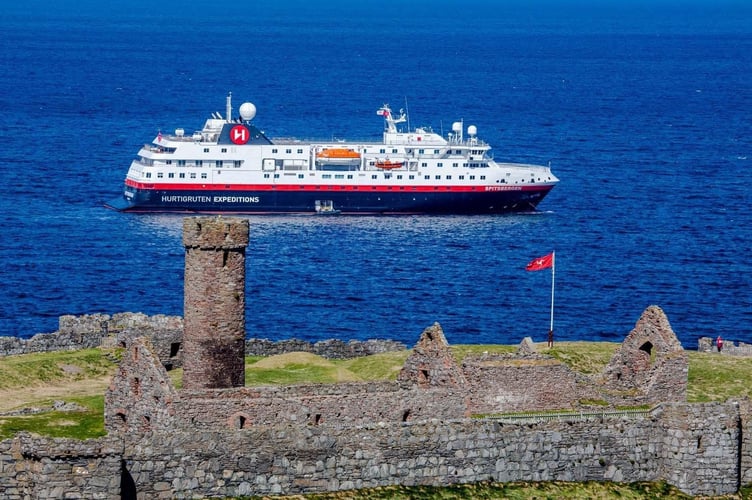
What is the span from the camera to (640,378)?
162 ft

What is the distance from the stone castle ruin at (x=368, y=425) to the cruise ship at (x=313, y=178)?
127894 mm

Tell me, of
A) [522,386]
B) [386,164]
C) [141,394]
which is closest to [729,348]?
[522,386]

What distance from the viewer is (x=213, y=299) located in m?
49.0

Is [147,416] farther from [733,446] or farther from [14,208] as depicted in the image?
[14,208]

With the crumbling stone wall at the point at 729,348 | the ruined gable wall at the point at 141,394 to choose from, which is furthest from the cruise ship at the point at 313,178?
the ruined gable wall at the point at 141,394

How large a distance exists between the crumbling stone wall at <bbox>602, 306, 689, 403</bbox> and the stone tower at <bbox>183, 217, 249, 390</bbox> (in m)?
9.91

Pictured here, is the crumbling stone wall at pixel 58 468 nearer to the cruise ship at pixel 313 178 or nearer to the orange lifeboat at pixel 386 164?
the cruise ship at pixel 313 178

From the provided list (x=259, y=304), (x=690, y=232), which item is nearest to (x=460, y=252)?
(x=690, y=232)

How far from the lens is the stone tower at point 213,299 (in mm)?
48938

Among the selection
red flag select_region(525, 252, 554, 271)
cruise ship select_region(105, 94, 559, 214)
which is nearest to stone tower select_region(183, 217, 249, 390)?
red flag select_region(525, 252, 554, 271)

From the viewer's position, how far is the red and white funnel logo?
181500 millimetres

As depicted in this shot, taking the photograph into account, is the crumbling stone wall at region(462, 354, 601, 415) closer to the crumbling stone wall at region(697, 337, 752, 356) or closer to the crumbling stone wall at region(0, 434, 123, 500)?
the crumbling stone wall at region(0, 434, 123, 500)

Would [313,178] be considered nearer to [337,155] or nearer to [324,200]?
[324,200]

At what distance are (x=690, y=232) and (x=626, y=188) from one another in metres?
32.1
